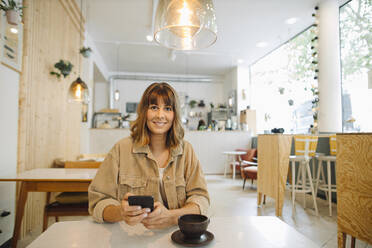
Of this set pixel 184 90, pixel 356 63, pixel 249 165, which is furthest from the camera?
pixel 184 90

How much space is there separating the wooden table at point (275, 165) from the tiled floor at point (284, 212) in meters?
0.31

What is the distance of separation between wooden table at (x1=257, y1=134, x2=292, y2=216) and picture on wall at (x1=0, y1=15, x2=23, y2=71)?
10.8 ft

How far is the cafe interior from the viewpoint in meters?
1.10

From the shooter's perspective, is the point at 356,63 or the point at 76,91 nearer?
the point at 76,91

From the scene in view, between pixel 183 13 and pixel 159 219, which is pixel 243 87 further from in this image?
pixel 159 219

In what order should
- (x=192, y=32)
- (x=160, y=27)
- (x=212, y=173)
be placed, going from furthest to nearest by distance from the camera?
(x=212, y=173) → (x=192, y=32) → (x=160, y=27)

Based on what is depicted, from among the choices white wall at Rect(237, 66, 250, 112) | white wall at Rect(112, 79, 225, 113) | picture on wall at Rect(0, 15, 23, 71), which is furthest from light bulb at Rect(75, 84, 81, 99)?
white wall at Rect(112, 79, 225, 113)

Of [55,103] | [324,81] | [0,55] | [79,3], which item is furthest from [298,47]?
[0,55]

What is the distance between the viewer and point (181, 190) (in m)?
1.20

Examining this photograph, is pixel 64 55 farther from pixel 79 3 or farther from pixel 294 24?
pixel 294 24

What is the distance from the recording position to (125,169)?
1.18 metres

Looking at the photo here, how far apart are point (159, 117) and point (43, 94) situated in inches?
108

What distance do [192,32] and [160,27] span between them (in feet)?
0.73

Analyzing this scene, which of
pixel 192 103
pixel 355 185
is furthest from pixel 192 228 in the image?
pixel 192 103
